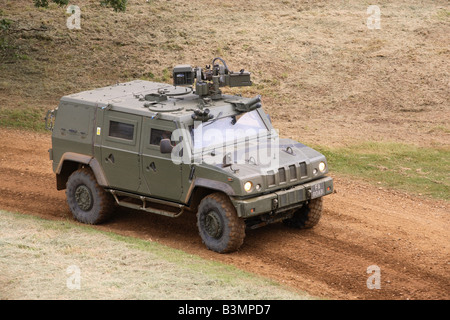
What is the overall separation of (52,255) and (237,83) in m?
4.41

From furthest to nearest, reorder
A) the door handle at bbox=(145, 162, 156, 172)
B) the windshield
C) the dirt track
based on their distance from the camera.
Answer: the door handle at bbox=(145, 162, 156, 172), the windshield, the dirt track

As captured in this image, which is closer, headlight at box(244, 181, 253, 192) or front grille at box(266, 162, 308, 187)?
headlight at box(244, 181, 253, 192)

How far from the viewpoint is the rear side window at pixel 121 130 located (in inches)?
537

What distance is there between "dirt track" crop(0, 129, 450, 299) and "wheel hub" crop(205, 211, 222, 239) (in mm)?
343

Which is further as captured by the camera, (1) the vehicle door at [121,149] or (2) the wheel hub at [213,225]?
(1) the vehicle door at [121,149]

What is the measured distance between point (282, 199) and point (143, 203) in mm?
2644

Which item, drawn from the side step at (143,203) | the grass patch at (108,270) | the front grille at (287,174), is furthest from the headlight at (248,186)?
the side step at (143,203)

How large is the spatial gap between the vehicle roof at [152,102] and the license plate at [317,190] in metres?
1.97

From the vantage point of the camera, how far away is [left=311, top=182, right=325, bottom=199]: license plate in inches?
522

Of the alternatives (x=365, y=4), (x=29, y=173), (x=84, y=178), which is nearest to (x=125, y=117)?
(x=84, y=178)

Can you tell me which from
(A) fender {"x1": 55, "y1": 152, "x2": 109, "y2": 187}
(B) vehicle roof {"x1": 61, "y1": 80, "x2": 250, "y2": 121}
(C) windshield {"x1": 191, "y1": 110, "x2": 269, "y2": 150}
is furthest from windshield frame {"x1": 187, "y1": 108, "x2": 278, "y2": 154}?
(A) fender {"x1": 55, "y1": 152, "x2": 109, "y2": 187}

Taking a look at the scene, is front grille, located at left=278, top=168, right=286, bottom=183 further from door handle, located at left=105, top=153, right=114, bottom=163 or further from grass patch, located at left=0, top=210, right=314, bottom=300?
door handle, located at left=105, top=153, right=114, bottom=163

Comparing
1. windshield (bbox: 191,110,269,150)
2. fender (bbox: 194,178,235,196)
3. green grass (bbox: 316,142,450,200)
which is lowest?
green grass (bbox: 316,142,450,200)

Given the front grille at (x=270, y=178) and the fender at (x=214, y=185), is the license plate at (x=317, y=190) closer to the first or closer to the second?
the front grille at (x=270, y=178)
